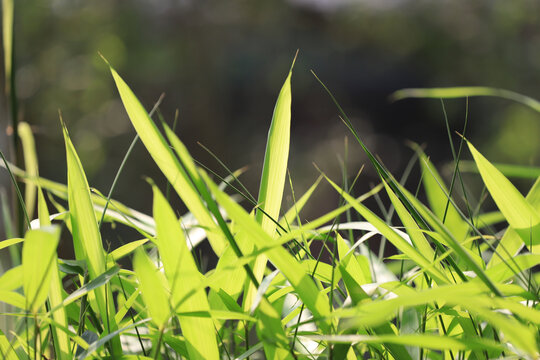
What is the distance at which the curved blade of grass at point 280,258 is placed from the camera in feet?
0.37

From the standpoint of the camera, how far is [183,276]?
12 cm

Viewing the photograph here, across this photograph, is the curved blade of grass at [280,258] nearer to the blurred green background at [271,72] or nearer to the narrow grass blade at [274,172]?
the narrow grass blade at [274,172]

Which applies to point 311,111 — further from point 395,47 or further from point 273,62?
point 395,47

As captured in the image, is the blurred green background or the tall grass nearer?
the tall grass

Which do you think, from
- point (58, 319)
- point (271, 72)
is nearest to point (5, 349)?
point (58, 319)

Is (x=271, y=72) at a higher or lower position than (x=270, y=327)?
lower

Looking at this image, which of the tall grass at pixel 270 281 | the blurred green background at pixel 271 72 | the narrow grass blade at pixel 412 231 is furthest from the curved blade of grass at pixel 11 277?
the blurred green background at pixel 271 72

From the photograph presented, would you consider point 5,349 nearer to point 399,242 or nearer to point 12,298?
point 12,298

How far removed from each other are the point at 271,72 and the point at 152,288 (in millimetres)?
3232

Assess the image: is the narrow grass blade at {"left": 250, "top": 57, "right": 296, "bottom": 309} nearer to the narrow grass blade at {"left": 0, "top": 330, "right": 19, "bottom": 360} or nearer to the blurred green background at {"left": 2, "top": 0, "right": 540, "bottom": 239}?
the narrow grass blade at {"left": 0, "top": 330, "right": 19, "bottom": 360}

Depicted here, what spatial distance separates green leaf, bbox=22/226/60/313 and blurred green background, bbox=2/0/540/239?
2.76 metres

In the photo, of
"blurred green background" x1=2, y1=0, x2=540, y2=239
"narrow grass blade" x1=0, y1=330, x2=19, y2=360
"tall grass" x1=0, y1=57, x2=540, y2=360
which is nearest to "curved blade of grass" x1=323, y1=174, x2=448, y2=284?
"tall grass" x1=0, y1=57, x2=540, y2=360

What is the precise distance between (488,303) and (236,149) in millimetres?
3066

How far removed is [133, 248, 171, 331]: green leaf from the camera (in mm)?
112
